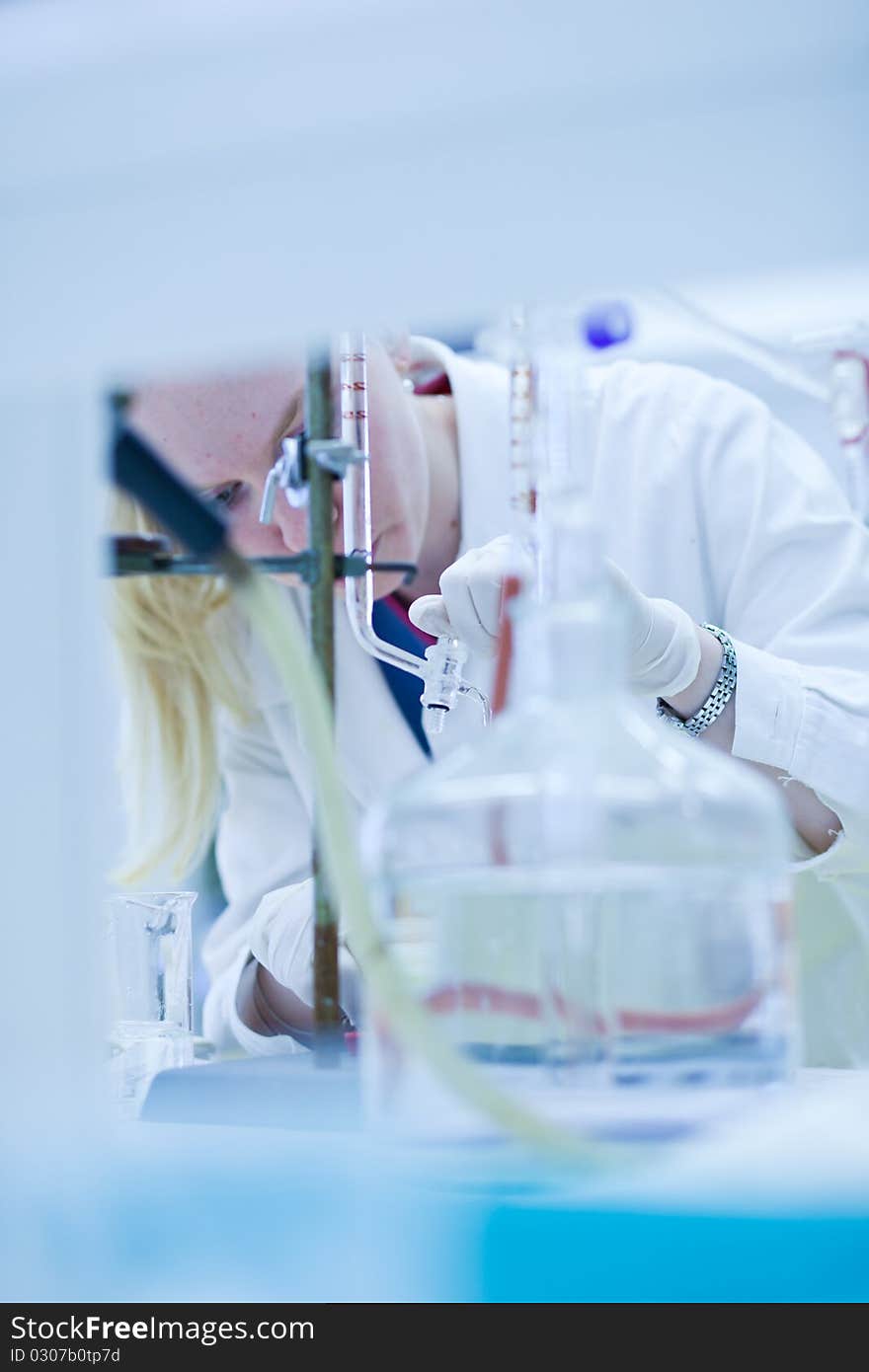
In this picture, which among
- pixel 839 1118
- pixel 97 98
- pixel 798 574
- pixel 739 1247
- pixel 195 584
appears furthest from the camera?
pixel 195 584

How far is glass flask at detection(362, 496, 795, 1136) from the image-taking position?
447mm

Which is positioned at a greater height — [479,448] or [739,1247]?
[479,448]

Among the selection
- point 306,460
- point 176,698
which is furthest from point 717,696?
point 176,698

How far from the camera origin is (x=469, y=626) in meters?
0.98

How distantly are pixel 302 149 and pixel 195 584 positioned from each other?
0.86 metres

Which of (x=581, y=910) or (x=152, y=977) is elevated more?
(x=581, y=910)

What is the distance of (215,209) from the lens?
62cm

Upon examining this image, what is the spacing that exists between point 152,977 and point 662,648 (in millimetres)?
461

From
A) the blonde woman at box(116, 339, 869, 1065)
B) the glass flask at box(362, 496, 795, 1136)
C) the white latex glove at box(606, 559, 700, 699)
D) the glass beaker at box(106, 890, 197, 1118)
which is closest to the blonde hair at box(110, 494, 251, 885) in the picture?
the blonde woman at box(116, 339, 869, 1065)

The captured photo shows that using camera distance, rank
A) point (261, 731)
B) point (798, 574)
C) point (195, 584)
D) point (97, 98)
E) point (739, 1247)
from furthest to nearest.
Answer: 1. point (261, 731)
2. point (195, 584)
3. point (798, 574)
4. point (97, 98)
5. point (739, 1247)

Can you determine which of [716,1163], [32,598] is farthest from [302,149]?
[716,1163]

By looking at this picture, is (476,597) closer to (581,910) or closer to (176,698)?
(581,910)

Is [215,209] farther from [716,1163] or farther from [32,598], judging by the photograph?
[716,1163]

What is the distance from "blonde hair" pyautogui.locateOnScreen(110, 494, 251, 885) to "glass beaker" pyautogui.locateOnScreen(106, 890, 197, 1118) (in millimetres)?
363
